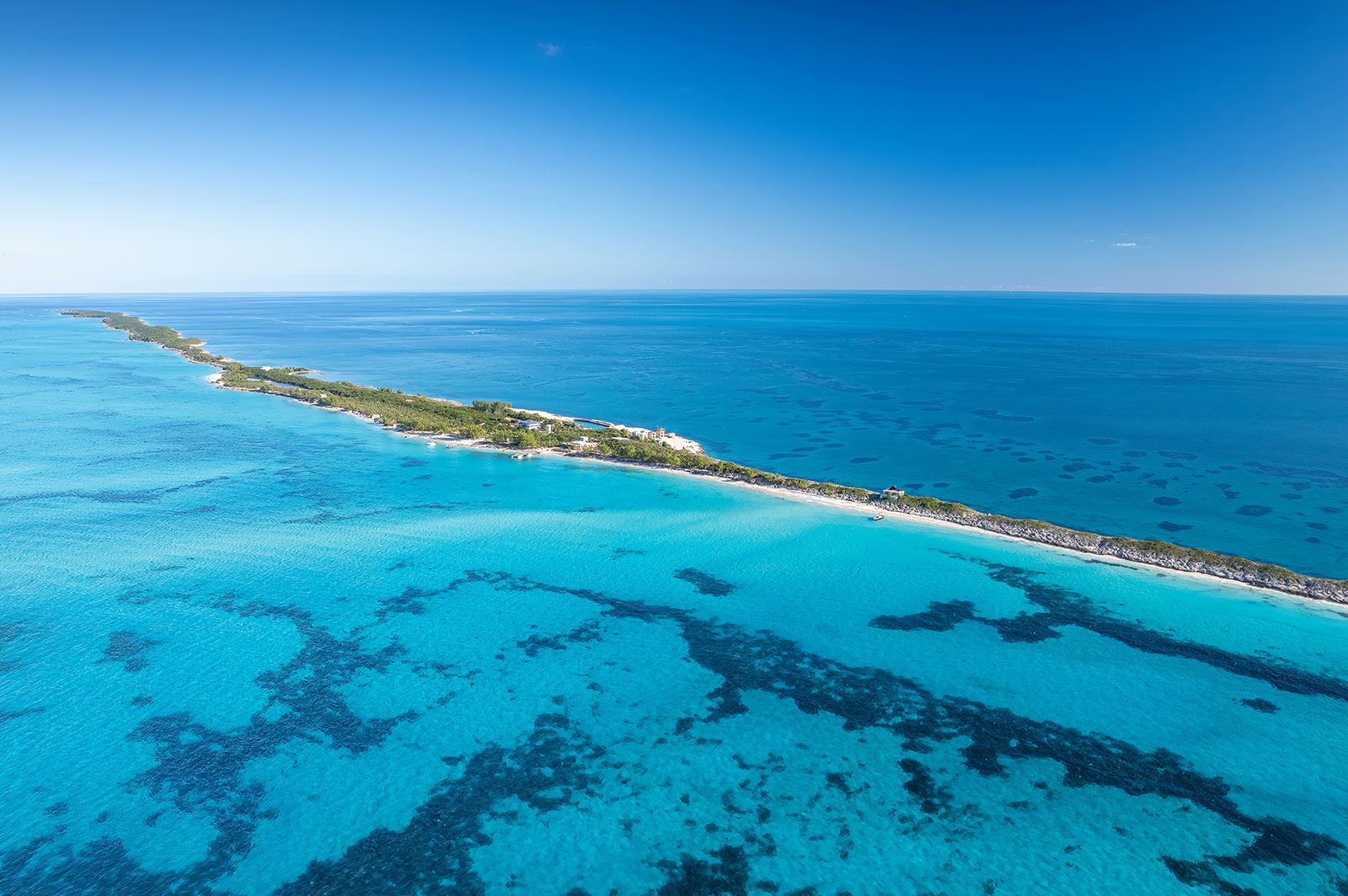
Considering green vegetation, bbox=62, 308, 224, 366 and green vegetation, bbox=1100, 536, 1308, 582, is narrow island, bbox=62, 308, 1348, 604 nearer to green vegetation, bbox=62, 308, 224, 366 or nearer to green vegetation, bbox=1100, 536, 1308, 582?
green vegetation, bbox=1100, 536, 1308, 582

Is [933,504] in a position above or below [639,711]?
above

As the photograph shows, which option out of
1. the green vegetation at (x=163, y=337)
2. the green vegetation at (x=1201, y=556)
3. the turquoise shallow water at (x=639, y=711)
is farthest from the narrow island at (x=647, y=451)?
the green vegetation at (x=163, y=337)

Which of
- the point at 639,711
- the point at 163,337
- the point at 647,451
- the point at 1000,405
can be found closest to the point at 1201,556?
the point at 639,711

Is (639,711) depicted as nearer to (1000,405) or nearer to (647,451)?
(647,451)

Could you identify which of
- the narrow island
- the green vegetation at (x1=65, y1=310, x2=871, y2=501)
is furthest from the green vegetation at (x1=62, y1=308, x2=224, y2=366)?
the green vegetation at (x1=65, y1=310, x2=871, y2=501)

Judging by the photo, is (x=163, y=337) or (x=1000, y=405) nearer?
(x=1000, y=405)

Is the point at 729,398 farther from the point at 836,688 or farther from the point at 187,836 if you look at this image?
the point at 187,836

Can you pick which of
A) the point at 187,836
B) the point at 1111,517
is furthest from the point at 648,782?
the point at 1111,517

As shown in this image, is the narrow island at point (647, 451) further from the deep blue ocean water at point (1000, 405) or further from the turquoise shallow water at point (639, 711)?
the deep blue ocean water at point (1000, 405)
